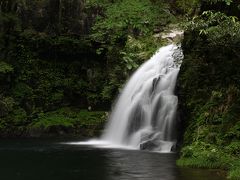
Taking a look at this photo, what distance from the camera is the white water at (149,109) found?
782 inches

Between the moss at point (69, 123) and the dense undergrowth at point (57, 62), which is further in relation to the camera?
the dense undergrowth at point (57, 62)

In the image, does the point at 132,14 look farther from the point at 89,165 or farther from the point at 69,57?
the point at 69,57

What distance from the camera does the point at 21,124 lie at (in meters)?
28.3

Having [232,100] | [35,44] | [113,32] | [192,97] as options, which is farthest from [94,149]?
[35,44]

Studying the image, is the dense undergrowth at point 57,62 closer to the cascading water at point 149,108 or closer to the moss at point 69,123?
the moss at point 69,123

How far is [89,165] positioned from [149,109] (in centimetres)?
695

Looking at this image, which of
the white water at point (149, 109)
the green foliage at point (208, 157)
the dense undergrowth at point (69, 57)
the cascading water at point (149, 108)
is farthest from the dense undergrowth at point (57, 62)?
the green foliage at point (208, 157)

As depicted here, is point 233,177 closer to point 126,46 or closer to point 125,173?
point 125,173

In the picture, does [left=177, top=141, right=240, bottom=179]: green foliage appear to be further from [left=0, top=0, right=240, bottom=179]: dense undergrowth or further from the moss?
the moss

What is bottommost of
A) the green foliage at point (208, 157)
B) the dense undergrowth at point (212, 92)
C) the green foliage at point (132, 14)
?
the green foliage at point (208, 157)

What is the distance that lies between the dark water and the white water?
179cm

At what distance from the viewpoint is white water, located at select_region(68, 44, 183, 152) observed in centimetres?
1988

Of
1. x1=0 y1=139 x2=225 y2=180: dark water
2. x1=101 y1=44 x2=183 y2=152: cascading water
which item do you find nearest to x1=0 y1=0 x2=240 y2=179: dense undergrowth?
x1=101 y1=44 x2=183 y2=152: cascading water

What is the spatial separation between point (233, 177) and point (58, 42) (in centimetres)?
2090
